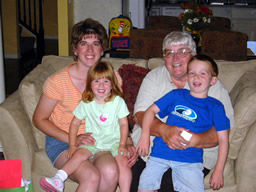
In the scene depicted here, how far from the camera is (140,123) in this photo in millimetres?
2160

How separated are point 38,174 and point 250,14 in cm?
661

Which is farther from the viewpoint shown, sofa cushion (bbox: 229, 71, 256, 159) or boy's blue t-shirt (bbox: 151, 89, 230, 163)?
sofa cushion (bbox: 229, 71, 256, 159)

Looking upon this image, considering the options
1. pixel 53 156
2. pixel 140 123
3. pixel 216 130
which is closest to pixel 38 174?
pixel 53 156

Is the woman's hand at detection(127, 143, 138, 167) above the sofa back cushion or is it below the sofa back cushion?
below

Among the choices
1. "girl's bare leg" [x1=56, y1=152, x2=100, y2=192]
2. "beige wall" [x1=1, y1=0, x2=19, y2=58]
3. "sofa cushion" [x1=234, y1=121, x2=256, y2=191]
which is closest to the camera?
"girl's bare leg" [x1=56, y1=152, x2=100, y2=192]

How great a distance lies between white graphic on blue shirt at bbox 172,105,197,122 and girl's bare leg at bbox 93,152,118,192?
426 mm

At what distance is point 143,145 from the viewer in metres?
2.04

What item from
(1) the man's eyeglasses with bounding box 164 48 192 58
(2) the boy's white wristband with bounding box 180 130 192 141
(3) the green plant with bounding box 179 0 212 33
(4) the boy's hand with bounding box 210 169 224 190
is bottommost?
(4) the boy's hand with bounding box 210 169 224 190

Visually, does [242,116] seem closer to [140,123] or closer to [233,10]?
[140,123]

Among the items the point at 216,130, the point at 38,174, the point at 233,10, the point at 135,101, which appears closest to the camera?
the point at 216,130

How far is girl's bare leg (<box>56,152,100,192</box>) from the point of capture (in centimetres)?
186

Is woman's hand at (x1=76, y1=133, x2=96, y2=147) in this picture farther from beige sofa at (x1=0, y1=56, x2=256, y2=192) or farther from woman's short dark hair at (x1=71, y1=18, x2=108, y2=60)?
woman's short dark hair at (x1=71, y1=18, x2=108, y2=60)

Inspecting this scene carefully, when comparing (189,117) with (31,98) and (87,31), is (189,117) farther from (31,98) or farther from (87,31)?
(31,98)

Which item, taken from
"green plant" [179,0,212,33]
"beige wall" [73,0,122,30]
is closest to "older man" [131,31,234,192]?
"green plant" [179,0,212,33]
